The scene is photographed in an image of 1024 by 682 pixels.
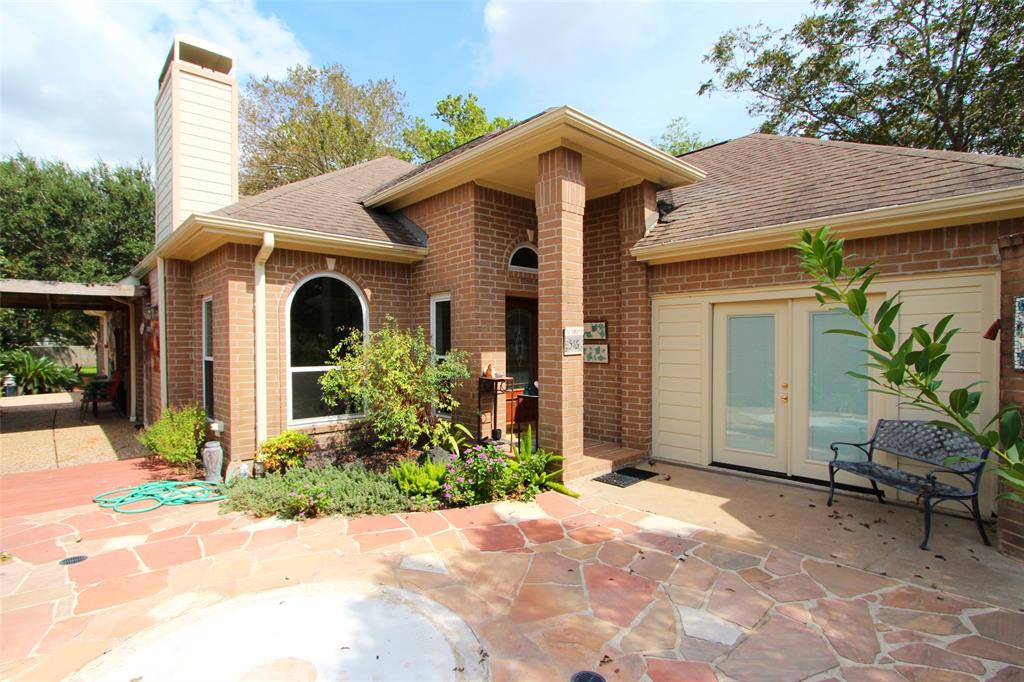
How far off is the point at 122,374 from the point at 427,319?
1102cm

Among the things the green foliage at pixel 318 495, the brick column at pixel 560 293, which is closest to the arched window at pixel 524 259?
the brick column at pixel 560 293

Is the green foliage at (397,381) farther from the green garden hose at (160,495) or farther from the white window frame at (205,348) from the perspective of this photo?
the white window frame at (205,348)

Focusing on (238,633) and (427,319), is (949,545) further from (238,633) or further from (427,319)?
(427,319)

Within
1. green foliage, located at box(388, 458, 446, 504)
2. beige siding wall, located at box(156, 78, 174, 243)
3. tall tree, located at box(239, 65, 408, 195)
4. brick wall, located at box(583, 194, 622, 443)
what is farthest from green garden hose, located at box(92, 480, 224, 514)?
tall tree, located at box(239, 65, 408, 195)

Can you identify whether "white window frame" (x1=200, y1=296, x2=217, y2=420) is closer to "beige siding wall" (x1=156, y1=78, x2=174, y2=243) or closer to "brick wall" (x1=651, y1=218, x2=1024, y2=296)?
"beige siding wall" (x1=156, y1=78, x2=174, y2=243)

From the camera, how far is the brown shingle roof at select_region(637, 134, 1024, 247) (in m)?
5.07

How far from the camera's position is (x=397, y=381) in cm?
609

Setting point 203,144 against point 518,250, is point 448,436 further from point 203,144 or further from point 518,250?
point 203,144

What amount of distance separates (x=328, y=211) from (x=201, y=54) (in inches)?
171

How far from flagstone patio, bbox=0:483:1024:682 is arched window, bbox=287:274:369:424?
212 cm

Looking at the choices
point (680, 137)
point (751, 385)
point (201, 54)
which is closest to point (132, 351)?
point (201, 54)

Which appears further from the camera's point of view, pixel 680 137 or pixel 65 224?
pixel 680 137

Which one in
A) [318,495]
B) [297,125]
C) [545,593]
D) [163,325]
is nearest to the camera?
[545,593]

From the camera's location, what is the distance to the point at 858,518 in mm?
4922
